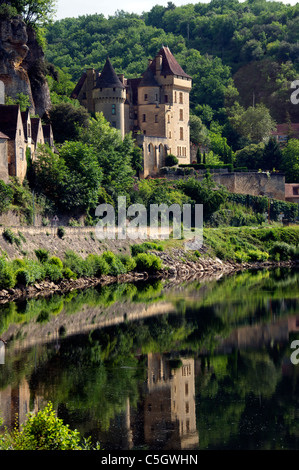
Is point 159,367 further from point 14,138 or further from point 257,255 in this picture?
point 257,255

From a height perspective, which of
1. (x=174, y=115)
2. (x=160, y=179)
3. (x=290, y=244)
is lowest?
(x=290, y=244)

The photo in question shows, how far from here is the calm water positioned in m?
21.0

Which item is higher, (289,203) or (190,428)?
(289,203)

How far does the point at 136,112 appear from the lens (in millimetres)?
84375

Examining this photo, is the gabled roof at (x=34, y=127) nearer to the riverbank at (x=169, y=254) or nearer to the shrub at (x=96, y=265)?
the riverbank at (x=169, y=254)

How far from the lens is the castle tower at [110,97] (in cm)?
7919

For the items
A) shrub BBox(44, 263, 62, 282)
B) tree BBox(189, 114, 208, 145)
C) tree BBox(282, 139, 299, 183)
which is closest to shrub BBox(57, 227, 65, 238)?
shrub BBox(44, 263, 62, 282)

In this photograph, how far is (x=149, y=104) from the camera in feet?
273

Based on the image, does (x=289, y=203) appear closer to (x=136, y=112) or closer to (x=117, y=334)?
(x=136, y=112)

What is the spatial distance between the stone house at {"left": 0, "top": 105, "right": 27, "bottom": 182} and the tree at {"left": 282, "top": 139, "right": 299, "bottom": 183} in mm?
43639

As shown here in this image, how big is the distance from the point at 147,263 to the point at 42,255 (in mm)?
9679
